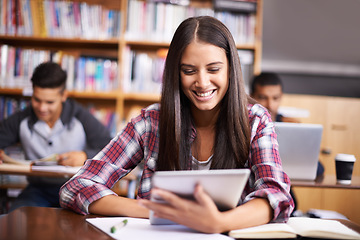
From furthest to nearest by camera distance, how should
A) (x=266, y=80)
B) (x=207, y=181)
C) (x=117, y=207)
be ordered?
A: (x=266, y=80) → (x=117, y=207) → (x=207, y=181)

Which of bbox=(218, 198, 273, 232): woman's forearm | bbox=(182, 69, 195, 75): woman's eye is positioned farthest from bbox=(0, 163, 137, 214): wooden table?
bbox=(218, 198, 273, 232): woman's forearm

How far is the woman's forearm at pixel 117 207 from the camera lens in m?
0.98

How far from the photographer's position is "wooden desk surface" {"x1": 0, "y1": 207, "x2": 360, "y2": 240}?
76cm

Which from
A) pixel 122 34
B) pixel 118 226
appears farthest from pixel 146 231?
pixel 122 34

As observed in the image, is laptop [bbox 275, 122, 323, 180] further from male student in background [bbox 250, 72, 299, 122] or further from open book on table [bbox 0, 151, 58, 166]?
open book on table [bbox 0, 151, 58, 166]

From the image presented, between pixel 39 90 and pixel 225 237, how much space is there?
2.00 meters

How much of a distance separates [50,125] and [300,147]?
169 cm

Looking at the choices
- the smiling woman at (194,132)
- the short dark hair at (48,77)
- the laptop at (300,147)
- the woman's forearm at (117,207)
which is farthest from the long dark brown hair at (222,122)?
the short dark hair at (48,77)

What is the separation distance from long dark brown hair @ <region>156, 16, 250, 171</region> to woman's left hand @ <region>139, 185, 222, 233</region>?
365 mm

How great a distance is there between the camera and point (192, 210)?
0.81 m

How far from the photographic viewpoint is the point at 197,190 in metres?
0.77

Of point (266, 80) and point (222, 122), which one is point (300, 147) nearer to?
point (222, 122)

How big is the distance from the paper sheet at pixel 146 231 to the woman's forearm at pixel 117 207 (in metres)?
0.04

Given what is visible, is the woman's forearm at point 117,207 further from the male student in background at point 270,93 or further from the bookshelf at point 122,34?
the bookshelf at point 122,34
